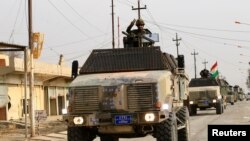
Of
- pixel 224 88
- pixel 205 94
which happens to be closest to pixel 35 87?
pixel 205 94

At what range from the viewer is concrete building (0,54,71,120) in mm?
32406

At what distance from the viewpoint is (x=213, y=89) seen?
37.4 meters

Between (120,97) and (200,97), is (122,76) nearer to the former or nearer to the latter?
(120,97)

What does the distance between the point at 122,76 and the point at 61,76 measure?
99.6 ft

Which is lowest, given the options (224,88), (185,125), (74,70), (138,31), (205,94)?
(185,125)

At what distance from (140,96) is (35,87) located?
26841 millimetres

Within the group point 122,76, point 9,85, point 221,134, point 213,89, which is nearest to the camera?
point 221,134

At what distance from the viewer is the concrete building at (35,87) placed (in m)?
32.4

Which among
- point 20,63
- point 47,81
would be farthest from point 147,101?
A: point 47,81

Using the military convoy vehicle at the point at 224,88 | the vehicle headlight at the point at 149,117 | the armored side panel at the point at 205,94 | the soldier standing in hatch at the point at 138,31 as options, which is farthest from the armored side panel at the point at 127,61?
the military convoy vehicle at the point at 224,88

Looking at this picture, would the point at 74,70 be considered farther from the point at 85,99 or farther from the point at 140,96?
the point at 140,96

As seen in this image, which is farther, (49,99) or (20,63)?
(49,99)

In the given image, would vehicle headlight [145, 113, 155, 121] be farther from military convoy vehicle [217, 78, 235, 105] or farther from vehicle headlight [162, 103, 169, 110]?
military convoy vehicle [217, 78, 235, 105]

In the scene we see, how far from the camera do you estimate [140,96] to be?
39.2 ft
